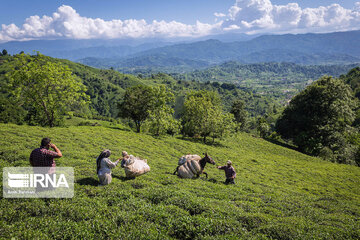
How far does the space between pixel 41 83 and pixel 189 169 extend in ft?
108

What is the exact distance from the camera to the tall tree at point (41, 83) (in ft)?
112

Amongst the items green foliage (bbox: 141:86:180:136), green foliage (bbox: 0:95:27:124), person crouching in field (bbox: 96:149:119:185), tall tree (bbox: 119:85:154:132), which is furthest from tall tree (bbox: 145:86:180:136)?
green foliage (bbox: 0:95:27:124)

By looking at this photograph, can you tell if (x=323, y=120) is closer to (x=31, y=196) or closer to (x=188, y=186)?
(x=188, y=186)

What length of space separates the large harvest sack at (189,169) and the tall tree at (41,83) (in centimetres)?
2863

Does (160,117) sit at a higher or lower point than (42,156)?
lower

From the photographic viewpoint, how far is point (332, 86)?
57.1 meters

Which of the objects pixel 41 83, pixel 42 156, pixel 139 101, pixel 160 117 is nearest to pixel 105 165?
pixel 42 156

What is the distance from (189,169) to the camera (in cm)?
1889

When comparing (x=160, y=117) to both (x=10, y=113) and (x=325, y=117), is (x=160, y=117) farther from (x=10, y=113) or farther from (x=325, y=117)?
(x=325, y=117)

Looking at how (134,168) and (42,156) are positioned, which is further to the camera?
(134,168)

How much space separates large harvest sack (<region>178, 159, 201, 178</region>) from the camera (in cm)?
1864

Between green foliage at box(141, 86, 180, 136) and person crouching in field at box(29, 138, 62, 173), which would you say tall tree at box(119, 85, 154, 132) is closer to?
green foliage at box(141, 86, 180, 136)

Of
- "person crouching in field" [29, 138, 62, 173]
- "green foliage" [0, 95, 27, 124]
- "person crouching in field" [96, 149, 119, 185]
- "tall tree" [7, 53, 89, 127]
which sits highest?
"tall tree" [7, 53, 89, 127]

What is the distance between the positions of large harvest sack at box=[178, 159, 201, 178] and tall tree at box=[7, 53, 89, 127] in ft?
93.9
